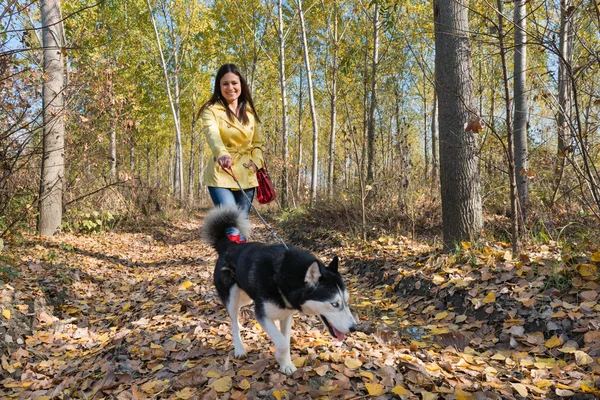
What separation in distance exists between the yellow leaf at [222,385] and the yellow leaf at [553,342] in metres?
2.69

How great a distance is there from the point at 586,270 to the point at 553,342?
1080 millimetres

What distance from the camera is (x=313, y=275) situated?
2443 millimetres

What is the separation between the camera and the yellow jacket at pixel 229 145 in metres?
3.88

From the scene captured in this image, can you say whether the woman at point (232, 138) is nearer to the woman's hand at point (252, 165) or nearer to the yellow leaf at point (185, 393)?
the woman's hand at point (252, 165)

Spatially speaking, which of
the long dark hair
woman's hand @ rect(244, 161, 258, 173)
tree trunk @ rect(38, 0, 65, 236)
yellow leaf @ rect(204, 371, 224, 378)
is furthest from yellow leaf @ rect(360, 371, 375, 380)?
tree trunk @ rect(38, 0, 65, 236)

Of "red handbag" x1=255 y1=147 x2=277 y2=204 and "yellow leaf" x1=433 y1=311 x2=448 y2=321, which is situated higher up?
"red handbag" x1=255 y1=147 x2=277 y2=204

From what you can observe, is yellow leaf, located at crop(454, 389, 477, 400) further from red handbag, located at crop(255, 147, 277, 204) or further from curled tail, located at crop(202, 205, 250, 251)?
red handbag, located at crop(255, 147, 277, 204)

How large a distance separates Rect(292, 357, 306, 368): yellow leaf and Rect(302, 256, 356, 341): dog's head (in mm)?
524

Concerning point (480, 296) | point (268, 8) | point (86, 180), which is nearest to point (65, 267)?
point (86, 180)

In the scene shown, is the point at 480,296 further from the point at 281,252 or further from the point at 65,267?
the point at 65,267

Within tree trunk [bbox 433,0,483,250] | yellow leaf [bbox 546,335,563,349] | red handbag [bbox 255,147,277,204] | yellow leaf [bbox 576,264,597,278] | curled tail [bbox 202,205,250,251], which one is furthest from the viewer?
tree trunk [bbox 433,0,483,250]

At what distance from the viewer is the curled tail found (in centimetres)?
355

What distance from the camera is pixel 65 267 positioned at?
5.95m

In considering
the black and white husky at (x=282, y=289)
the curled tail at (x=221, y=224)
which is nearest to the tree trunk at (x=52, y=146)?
the curled tail at (x=221, y=224)
